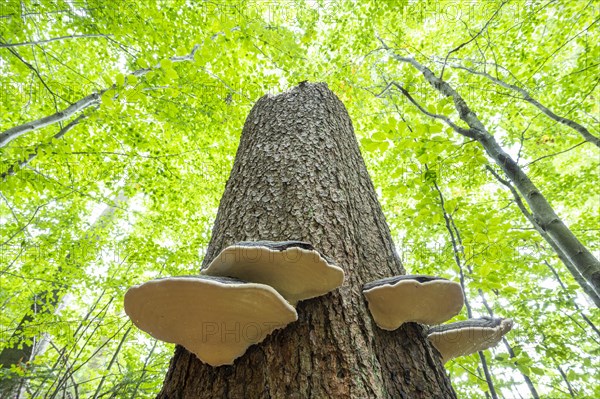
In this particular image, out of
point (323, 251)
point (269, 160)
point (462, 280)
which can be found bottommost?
point (323, 251)

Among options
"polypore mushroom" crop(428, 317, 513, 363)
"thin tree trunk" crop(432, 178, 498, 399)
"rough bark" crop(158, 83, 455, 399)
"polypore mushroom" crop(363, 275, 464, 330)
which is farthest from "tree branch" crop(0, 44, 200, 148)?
"polypore mushroom" crop(428, 317, 513, 363)

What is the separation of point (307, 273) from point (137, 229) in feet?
36.7

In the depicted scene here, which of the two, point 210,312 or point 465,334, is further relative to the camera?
point 465,334

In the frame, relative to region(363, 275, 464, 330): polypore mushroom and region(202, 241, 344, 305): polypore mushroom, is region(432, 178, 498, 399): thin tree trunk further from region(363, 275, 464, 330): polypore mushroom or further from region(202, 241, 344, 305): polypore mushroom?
region(202, 241, 344, 305): polypore mushroom

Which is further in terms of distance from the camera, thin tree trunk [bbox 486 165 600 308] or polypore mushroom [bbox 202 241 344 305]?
thin tree trunk [bbox 486 165 600 308]

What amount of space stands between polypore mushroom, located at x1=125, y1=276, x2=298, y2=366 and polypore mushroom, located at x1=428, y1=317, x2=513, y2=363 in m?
0.89

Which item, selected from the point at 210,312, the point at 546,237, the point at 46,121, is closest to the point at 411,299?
the point at 210,312

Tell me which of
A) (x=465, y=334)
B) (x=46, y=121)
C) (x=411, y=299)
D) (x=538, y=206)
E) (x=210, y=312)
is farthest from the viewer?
(x=46, y=121)

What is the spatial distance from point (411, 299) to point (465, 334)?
479 millimetres

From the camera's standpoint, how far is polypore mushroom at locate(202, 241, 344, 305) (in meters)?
1.18

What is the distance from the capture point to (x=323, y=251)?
5.45 feet

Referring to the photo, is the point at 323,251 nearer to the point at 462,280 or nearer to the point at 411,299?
the point at 411,299

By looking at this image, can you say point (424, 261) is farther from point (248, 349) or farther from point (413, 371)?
point (248, 349)

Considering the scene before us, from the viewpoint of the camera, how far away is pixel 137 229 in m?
10.7
